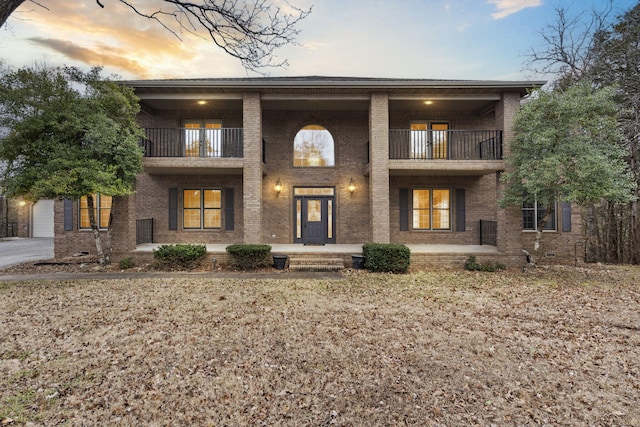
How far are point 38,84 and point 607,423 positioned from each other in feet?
43.3

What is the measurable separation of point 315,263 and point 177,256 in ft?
14.8

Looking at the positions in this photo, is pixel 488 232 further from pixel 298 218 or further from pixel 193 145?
pixel 193 145

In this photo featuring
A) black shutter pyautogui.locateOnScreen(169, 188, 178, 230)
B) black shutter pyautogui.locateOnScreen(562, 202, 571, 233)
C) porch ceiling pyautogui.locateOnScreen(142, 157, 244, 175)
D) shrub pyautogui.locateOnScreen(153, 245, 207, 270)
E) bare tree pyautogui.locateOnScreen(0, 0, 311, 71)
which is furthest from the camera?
black shutter pyautogui.locateOnScreen(169, 188, 178, 230)

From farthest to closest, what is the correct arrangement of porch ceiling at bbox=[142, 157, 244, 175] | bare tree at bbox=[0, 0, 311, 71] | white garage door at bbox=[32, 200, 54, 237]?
white garage door at bbox=[32, 200, 54, 237] → porch ceiling at bbox=[142, 157, 244, 175] → bare tree at bbox=[0, 0, 311, 71]

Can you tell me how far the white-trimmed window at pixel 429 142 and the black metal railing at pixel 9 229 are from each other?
26.6 meters

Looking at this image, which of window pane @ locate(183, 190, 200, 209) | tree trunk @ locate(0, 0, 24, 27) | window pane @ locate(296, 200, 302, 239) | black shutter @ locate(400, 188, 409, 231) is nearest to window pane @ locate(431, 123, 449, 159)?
black shutter @ locate(400, 188, 409, 231)

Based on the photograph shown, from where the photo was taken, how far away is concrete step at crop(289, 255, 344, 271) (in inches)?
368

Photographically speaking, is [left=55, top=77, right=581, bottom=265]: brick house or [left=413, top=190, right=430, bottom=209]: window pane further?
[left=413, top=190, right=430, bottom=209]: window pane

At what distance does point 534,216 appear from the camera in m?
11.7

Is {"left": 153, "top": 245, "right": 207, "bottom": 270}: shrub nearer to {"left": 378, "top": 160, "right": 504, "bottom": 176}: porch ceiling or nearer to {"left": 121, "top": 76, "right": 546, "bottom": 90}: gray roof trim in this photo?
{"left": 121, "top": 76, "right": 546, "bottom": 90}: gray roof trim

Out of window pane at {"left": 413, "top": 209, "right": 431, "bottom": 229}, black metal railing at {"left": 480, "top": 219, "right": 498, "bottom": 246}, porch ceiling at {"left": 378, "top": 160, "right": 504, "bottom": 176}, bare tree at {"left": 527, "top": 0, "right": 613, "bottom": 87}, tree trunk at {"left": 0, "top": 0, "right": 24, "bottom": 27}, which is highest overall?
bare tree at {"left": 527, "top": 0, "right": 613, "bottom": 87}

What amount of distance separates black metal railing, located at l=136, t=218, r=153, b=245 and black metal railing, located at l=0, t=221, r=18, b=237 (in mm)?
15957

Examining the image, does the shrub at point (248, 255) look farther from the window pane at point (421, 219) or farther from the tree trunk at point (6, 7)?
the tree trunk at point (6, 7)

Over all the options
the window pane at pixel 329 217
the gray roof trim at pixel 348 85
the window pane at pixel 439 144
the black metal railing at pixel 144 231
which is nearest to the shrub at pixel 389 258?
the window pane at pixel 329 217
